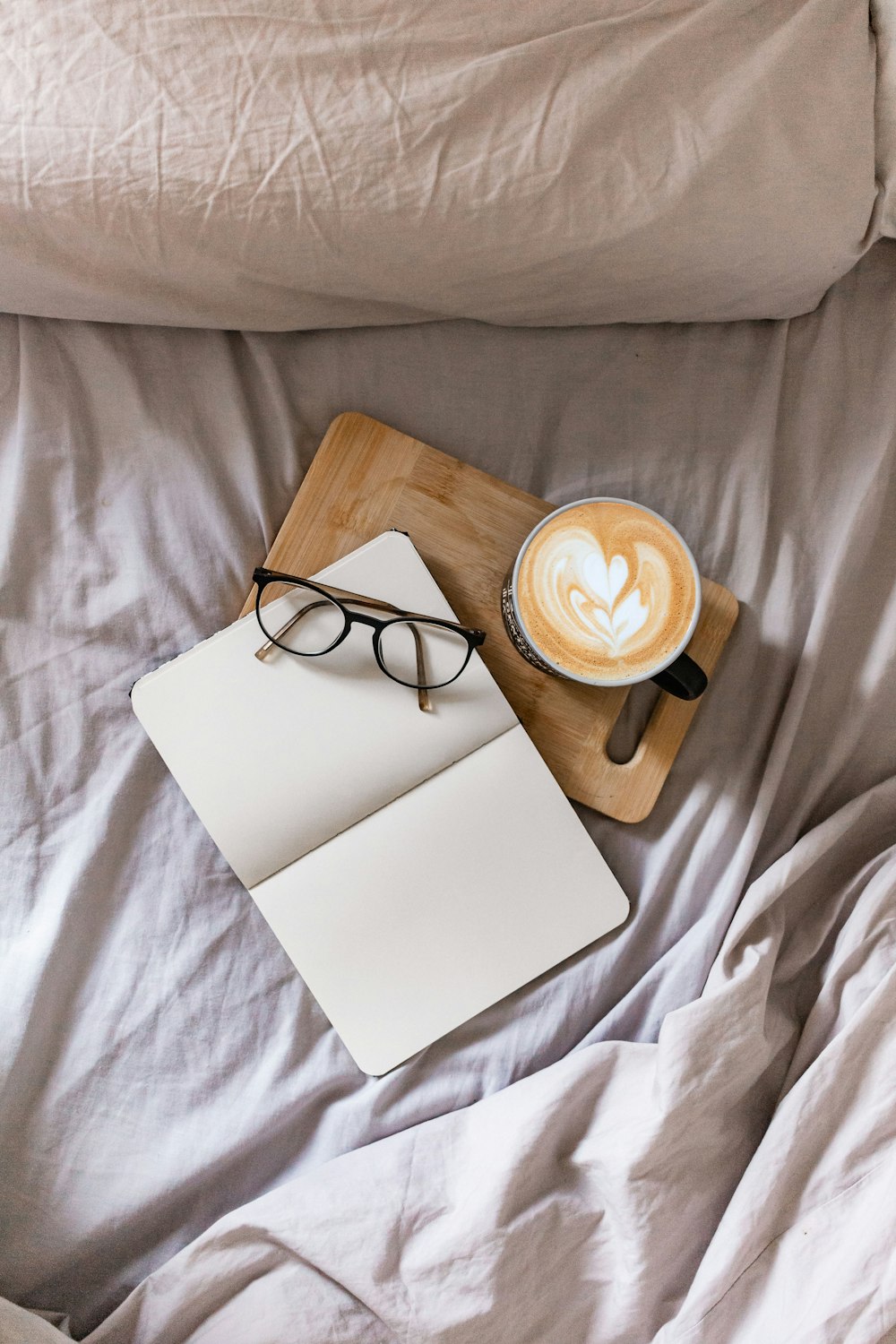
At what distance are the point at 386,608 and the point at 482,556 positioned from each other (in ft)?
0.32

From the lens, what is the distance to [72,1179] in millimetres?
748

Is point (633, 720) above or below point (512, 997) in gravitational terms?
above

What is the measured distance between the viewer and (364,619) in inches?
28.2

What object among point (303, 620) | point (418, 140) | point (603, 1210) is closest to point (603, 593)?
point (303, 620)

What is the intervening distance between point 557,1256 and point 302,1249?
20 cm

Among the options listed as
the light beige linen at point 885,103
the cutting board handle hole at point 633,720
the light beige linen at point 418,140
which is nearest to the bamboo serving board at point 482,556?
the cutting board handle hole at point 633,720

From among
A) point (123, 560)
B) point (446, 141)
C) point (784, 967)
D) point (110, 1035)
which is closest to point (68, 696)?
point (123, 560)

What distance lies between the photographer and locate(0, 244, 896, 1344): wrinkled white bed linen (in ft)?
2.30

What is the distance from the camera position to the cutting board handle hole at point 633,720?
784mm

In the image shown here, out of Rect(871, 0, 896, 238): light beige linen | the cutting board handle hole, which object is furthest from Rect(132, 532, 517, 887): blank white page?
Rect(871, 0, 896, 238): light beige linen

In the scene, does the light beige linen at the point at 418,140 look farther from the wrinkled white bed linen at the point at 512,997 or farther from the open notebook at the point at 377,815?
the open notebook at the point at 377,815

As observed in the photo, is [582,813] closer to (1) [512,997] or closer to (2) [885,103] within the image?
(1) [512,997]

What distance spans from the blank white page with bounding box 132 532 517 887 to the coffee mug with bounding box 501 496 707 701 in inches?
3.3

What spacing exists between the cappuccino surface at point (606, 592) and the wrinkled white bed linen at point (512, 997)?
123 millimetres
